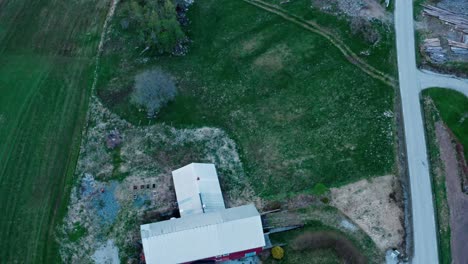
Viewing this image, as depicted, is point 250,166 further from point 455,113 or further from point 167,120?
point 455,113

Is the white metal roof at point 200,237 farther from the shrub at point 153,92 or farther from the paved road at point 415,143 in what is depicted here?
the shrub at point 153,92

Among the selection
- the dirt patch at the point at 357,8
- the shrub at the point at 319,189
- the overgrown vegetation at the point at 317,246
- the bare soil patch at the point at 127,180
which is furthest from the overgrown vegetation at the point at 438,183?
the bare soil patch at the point at 127,180

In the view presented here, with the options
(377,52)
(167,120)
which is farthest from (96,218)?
(377,52)

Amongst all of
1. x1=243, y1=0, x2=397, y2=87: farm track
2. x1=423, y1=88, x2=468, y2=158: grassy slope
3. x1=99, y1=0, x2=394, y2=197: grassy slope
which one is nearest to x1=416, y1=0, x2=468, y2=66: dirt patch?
x1=423, y1=88, x2=468, y2=158: grassy slope

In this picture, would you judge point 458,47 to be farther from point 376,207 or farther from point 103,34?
point 103,34

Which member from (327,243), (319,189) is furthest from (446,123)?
(327,243)
